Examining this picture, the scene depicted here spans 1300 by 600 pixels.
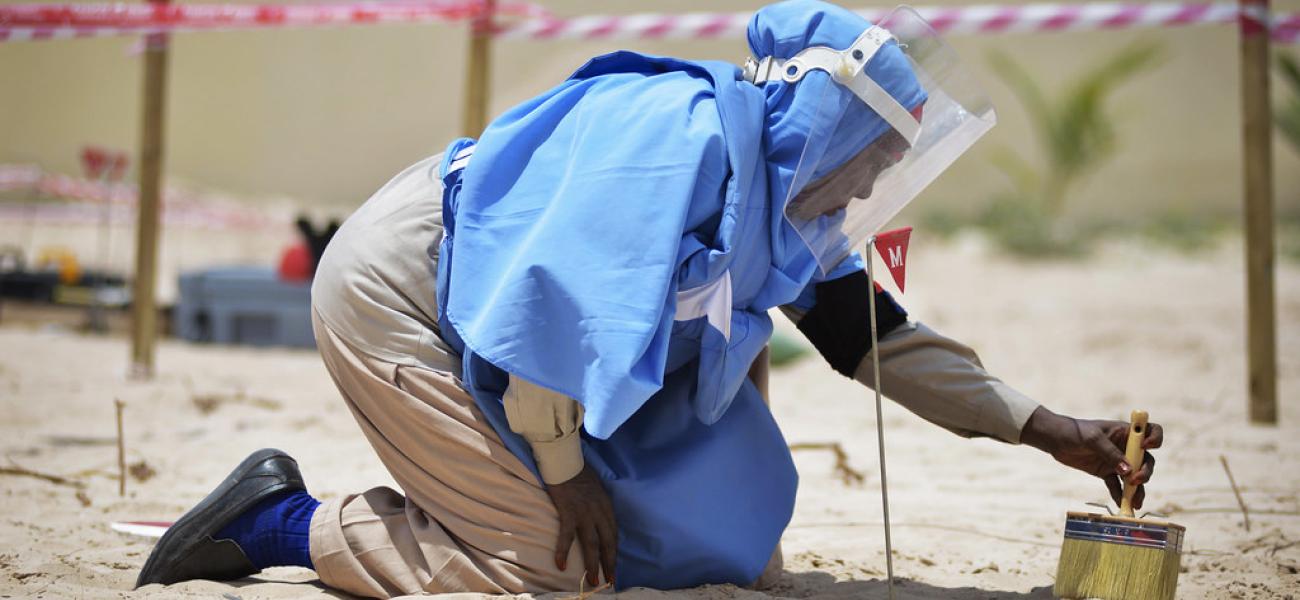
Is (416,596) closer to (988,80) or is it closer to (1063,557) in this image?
(1063,557)

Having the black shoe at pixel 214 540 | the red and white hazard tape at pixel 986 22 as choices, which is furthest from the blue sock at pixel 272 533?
the red and white hazard tape at pixel 986 22

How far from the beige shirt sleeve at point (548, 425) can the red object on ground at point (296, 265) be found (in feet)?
15.3

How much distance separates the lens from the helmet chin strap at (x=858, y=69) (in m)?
1.99

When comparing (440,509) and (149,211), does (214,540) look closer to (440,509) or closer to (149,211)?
(440,509)

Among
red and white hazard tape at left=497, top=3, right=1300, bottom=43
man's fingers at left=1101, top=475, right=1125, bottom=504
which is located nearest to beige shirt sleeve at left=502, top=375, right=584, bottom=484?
man's fingers at left=1101, top=475, right=1125, bottom=504

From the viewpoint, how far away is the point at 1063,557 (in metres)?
2.23

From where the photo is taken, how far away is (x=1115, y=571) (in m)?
2.15

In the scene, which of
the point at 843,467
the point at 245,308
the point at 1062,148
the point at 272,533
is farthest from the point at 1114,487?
the point at 1062,148

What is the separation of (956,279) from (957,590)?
8012mm

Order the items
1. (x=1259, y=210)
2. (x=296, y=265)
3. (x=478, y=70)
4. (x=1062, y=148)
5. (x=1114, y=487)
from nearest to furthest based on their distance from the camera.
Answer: (x=1114, y=487) → (x=1259, y=210) → (x=478, y=70) → (x=296, y=265) → (x=1062, y=148)

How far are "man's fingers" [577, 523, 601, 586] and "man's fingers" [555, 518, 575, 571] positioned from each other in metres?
0.03

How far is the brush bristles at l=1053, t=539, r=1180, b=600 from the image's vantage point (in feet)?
6.93

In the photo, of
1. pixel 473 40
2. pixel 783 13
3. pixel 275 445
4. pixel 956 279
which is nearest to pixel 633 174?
pixel 783 13

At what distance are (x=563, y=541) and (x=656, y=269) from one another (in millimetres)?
578
